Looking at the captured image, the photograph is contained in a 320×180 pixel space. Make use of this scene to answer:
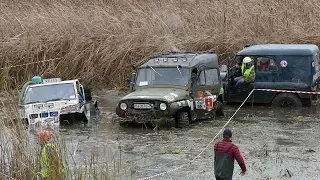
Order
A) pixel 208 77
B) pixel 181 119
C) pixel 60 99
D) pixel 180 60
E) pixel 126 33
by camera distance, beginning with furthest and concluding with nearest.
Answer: pixel 126 33
pixel 208 77
pixel 180 60
pixel 60 99
pixel 181 119

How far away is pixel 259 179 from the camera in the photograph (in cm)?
1160

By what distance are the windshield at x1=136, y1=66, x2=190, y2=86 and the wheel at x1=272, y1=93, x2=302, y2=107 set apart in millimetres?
3800

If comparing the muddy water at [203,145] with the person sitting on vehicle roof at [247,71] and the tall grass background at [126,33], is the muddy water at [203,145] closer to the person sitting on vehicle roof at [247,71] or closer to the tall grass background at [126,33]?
the person sitting on vehicle roof at [247,71]

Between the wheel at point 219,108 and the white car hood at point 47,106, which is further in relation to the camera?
the wheel at point 219,108

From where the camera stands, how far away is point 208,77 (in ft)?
59.1

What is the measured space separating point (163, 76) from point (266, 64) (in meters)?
4.05

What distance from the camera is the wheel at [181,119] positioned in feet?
54.3

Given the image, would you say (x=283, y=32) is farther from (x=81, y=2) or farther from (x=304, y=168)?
(x=304, y=168)

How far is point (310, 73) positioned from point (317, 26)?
21.7 ft

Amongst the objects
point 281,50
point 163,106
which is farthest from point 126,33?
point 163,106

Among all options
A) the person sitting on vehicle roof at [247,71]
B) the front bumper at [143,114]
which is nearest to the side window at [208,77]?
the person sitting on vehicle roof at [247,71]

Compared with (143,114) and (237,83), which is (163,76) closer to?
(143,114)

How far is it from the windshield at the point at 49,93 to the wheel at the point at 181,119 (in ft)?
9.56

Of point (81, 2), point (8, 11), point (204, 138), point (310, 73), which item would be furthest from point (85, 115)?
point (81, 2)
